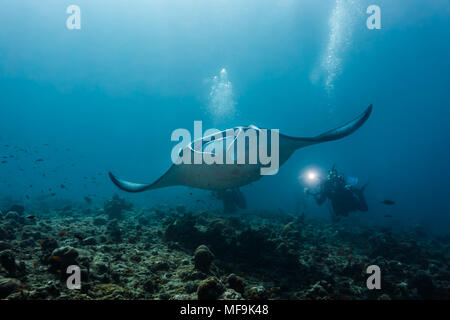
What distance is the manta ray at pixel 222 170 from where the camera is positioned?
536 centimetres

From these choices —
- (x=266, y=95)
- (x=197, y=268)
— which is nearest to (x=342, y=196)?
(x=197, y=268)

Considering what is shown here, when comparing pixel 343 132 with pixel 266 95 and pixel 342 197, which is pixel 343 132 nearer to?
pixel 342 197

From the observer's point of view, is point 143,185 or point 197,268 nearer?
point 197,268

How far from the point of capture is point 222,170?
547 centimetres

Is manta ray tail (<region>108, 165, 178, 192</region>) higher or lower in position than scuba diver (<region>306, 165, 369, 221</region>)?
higher

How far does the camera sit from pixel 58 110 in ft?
244

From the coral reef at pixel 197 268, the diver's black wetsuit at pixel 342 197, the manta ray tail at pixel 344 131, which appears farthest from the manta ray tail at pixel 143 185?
the diver's black wetsuit at pixel 342 197

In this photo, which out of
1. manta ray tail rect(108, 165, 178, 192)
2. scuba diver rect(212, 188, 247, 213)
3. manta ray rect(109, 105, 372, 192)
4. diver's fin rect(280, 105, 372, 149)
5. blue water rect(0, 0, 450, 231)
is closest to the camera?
diver's fin rect(280, 105, 372, 149)

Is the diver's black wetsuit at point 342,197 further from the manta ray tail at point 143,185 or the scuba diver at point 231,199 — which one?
the manta ray tail at point 143,185

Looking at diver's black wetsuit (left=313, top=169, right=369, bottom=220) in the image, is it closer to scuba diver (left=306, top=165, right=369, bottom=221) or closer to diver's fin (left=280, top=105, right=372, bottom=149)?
scuba diver (left=306, top=165, right=369, bottom=221)

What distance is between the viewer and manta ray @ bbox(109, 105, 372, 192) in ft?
17.6

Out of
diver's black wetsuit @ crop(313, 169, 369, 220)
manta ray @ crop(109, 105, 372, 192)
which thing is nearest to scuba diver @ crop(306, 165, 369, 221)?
A: diver's black wetsuit @ crop(313, 169, 369, 220)
